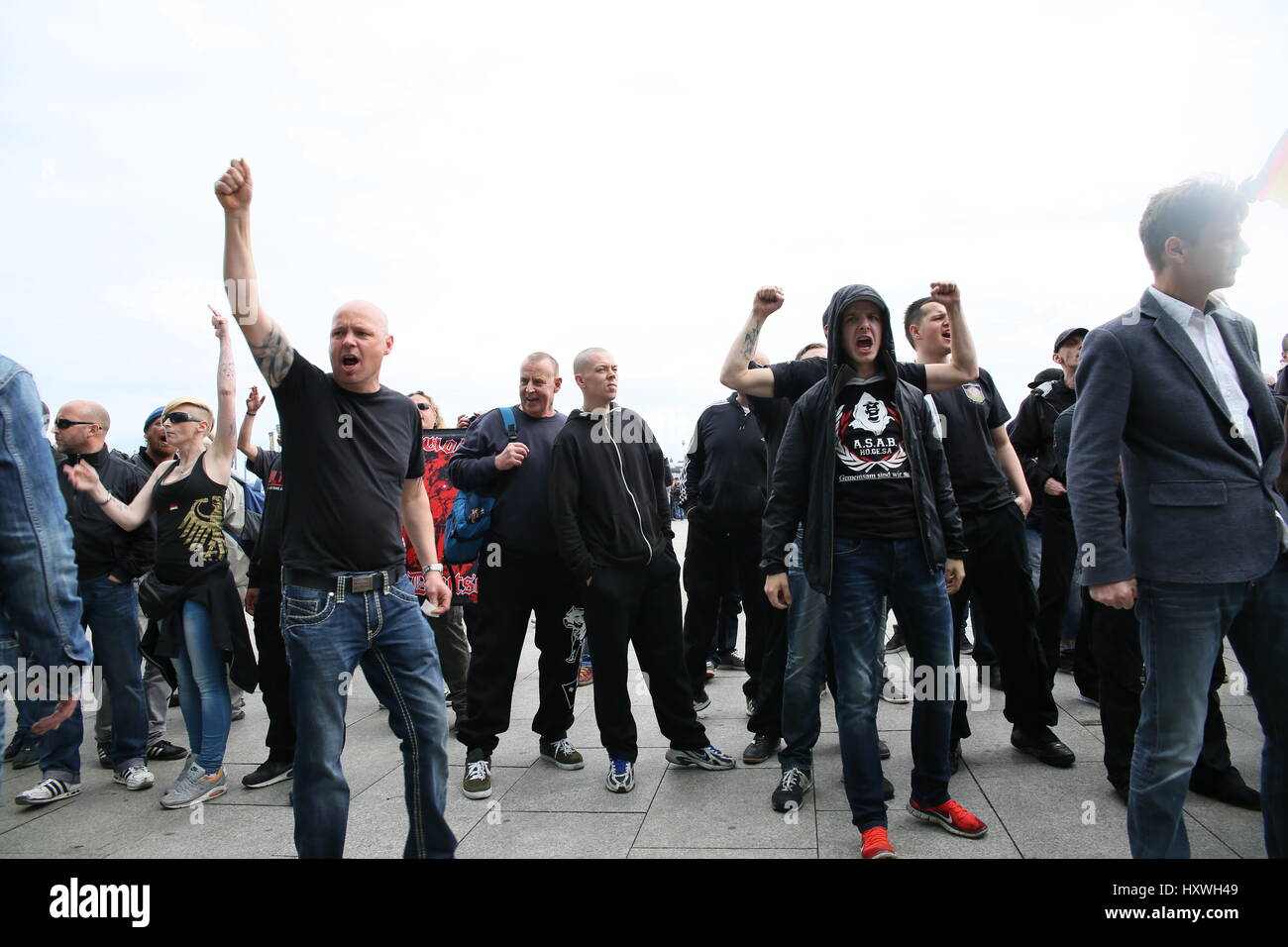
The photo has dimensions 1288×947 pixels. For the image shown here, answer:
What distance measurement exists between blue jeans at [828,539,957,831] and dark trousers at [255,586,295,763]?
3146 mm

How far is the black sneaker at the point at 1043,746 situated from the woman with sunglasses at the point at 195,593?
4276mm

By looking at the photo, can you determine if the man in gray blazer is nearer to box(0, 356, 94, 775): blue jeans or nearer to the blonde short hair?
box(0, 356, 94, 775): blue jeans

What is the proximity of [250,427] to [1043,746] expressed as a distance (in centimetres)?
531

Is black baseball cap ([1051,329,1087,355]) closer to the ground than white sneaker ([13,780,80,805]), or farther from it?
farther from it

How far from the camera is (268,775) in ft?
14.6

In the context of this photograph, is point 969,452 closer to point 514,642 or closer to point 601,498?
point 601,498

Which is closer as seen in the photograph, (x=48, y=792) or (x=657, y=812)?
(x=657, y=812)

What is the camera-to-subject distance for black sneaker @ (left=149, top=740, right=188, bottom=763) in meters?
5.12

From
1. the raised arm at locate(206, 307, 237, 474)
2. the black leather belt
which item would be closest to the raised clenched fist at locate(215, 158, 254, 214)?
the black leather belt

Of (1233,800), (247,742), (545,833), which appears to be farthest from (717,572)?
(247,742)

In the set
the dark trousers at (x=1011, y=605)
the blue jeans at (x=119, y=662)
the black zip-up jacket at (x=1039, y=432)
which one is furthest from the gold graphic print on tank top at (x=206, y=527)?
the black zip-up jacket at (x=1039, y=432)

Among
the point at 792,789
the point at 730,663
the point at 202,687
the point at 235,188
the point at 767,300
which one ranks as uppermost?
the point at 235,188

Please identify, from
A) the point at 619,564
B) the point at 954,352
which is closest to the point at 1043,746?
the point at 954,352

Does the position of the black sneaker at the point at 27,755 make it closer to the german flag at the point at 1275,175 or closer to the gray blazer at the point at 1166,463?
the gray blazer at the point at 1166,463
